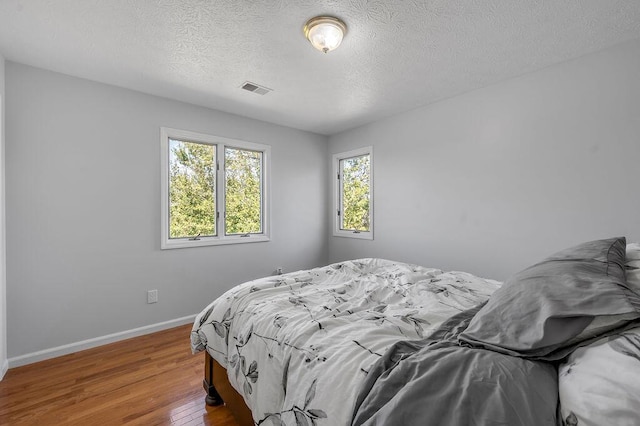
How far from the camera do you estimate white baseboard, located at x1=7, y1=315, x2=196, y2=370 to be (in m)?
2.24

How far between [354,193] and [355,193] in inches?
0.8

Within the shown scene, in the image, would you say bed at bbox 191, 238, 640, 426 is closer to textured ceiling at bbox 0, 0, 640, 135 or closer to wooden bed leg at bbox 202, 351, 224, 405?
wooden bed leg at bbox 202, 351, 224, 405

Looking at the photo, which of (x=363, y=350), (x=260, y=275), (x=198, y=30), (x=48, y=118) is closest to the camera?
(x=363, y=350)

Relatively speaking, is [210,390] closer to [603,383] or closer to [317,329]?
[317,329]

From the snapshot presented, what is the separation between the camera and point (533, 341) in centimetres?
81

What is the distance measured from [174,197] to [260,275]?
4.65ft

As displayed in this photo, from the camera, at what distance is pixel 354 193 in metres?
4.12

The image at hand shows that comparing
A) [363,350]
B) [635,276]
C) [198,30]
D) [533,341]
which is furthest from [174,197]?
[635,276]

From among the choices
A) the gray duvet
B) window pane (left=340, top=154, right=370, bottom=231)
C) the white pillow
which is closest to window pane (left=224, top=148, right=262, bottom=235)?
window pane (left=340, top=154, right=370, bottom=231)

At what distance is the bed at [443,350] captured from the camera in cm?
68

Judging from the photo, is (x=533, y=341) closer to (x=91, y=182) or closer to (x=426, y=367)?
(x=426, y=367)

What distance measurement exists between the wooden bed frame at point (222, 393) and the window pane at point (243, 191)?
191cm

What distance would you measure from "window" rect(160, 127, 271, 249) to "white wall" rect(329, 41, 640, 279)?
167 centimetres

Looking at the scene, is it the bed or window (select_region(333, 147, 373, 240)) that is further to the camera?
window (select_region(333, 147, 373, 240))
